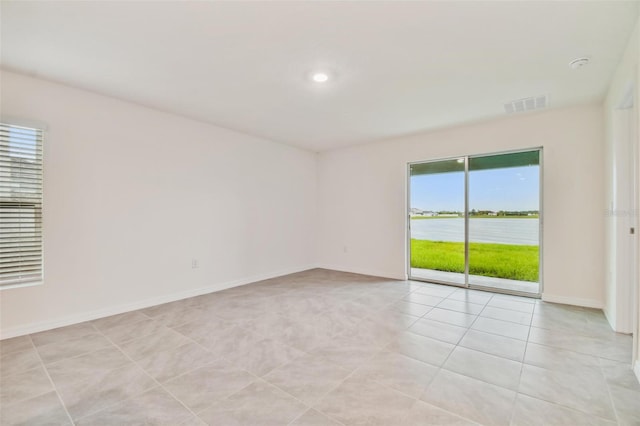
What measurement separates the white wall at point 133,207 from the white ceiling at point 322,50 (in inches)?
13.9

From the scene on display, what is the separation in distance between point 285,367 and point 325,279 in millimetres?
2951

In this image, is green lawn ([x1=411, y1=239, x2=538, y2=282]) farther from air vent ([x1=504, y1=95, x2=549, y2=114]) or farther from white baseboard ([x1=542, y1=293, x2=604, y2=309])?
air vent ([x1=504, y1=95, x2=549, y2=114])

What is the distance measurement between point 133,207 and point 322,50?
115 inches

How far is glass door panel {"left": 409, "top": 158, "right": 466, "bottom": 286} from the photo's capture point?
4.74 metres

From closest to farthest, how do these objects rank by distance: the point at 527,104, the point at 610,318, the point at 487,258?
the point at 610,318 → the point at 527,104 → the point at 487,258

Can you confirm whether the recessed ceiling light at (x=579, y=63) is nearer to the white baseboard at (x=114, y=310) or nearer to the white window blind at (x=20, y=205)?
the white baseboard at (x=114, y=310)

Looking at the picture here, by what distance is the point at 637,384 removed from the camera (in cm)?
197

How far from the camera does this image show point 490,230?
4.58 meters

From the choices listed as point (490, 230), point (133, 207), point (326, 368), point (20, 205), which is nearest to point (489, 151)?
point (490, 230)

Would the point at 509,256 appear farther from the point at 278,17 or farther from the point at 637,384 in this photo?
the point at 278,17

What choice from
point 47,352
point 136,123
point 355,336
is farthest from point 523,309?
point 136,123

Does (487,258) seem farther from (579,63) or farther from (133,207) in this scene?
(133,207)

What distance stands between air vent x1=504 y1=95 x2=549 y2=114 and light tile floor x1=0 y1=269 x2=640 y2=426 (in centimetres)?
255

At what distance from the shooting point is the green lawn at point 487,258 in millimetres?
4442
